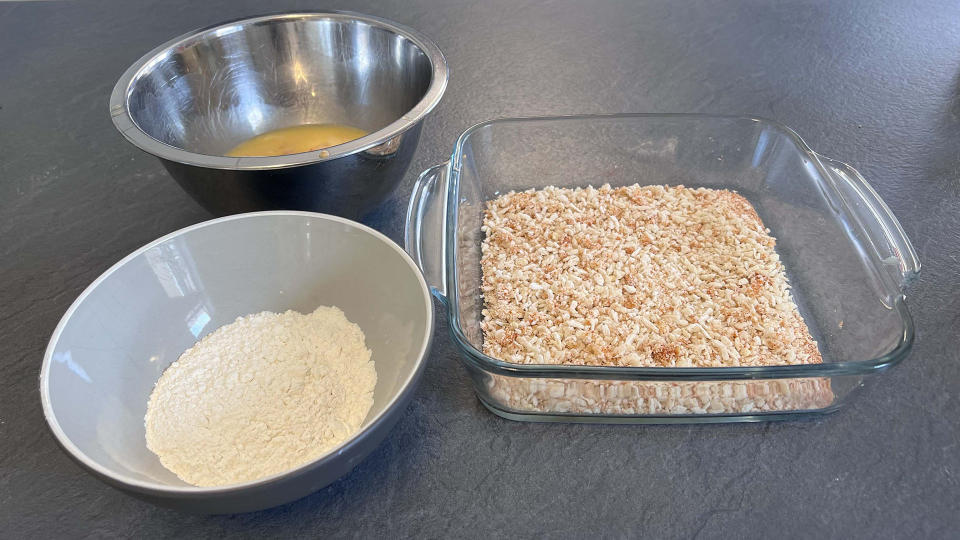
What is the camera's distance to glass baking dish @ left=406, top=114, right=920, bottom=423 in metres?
0.63

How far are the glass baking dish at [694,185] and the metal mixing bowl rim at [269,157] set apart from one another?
0.08 metres

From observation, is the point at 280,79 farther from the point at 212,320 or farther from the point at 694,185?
the point at 694,185

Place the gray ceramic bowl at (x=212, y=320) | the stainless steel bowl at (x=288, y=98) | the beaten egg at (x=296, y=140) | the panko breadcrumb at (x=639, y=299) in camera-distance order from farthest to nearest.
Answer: the beaten egg at (x=296, y=140) < the stainless steel bowl at (x=288, y=98) < the panko breadcrumb at (x=639, y=299) < the gray ceramic bowl at (x=212, y=320)

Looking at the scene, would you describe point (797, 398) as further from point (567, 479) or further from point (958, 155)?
point (958, 155)

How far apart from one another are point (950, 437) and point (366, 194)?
70 centimetres

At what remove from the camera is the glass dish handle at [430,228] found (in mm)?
745

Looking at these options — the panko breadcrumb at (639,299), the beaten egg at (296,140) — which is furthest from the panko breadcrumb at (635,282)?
the beaten egg at (296,140)

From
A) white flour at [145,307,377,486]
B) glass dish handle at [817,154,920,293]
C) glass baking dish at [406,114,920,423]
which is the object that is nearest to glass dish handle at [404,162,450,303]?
glass baking dish at [406,114,920,423]

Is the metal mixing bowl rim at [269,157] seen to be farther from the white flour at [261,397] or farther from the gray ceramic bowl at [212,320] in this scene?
the white flour at [261,397]

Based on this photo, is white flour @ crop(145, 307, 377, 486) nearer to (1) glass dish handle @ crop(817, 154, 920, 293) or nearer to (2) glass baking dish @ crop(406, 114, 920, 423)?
(2) glass baking dish @ crop(406, 114, 920, 423)

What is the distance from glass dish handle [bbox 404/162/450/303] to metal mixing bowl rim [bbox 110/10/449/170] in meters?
0.09

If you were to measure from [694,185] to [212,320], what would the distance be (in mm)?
677

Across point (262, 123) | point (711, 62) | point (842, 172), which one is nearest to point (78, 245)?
point (262, 123)

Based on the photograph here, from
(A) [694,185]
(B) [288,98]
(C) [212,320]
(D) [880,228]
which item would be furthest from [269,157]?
(D) [880,228]
